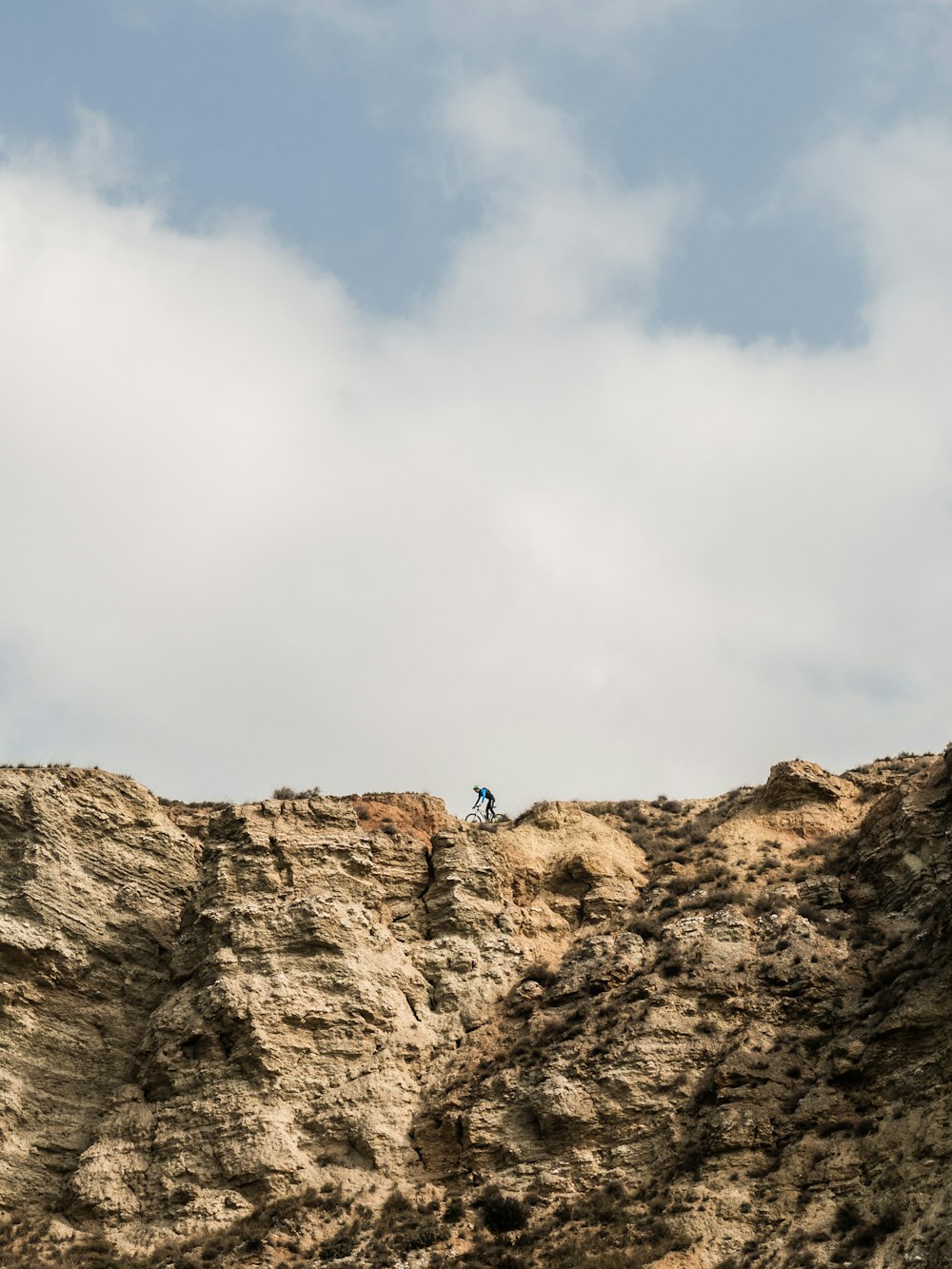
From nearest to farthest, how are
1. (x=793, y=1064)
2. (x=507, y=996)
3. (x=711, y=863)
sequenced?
(x=793, y=1064) → (x=507, y=996) → (x=711, y=863)

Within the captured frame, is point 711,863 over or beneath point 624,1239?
over

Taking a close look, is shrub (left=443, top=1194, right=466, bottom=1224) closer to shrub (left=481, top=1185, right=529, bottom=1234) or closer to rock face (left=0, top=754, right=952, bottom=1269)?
rock face (left=0, top=754, right=952, bottom=1269)

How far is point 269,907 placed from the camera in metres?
37.4

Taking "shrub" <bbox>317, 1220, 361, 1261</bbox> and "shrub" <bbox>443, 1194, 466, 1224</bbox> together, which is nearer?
"shrub" <bbox>317, 1220, 361, 1261</bbox>

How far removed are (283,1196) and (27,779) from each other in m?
12.9

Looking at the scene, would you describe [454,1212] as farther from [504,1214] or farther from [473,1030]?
[473,1030]

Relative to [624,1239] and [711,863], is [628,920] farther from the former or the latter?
[624,1239]

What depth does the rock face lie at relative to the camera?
29.5 m

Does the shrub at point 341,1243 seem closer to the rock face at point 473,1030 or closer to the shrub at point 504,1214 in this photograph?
the rock face at point 473,1030

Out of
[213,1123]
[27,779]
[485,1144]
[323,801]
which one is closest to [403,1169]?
[485,1144]

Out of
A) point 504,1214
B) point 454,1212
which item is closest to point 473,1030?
point 454,1212

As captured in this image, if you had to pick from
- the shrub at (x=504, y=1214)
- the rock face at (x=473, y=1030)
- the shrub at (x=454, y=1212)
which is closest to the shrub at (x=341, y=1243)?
the rock face at (x=473, y=1030)

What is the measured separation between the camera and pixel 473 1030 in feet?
120

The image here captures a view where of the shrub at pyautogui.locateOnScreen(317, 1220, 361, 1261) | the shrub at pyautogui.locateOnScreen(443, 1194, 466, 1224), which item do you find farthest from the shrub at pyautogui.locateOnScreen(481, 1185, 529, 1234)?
the shrub at pyautogui.locateOnScreen(317, 1220, 361, 1261)
